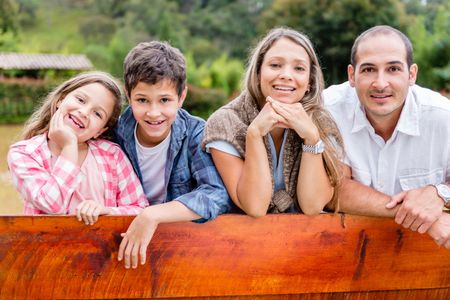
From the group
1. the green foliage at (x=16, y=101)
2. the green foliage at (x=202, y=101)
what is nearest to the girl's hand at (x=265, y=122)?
the green foliage at (x=16, y=101)

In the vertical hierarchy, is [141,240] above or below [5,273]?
above

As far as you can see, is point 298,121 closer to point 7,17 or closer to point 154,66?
point 154,66

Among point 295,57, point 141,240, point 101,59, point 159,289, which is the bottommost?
point 101,59

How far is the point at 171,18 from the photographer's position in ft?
128

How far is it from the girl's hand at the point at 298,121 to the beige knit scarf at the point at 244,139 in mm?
174

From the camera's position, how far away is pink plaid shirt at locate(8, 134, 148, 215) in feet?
7.31

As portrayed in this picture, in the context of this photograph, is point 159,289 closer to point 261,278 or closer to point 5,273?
point 261,278

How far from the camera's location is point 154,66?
2.38 metres

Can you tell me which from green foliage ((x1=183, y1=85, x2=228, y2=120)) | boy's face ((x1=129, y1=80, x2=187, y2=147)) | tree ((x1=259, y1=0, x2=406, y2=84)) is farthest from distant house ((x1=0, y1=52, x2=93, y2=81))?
boy's face ((x1=129, y1=80, x2=187, y2=147))

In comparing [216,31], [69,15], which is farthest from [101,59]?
[69,15]

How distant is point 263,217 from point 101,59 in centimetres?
2859

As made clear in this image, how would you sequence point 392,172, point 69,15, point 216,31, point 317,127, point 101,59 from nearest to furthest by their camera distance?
point 317,127 → point 392,172 → point 101,59 → point 216,31 → point 69,15

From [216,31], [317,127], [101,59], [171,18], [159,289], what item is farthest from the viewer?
[216,31]

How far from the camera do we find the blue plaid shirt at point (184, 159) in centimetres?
235
